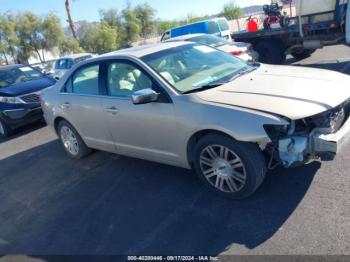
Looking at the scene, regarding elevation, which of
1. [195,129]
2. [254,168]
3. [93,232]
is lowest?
[93,232]

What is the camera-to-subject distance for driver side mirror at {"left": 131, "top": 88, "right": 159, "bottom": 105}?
3.74 meters

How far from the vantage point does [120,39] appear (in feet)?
151

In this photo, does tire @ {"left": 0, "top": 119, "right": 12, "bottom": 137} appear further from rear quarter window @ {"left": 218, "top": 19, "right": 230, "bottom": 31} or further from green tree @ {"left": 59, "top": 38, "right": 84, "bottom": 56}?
green tree @ {"left": 59, "top": 38, "right": 84, "bottom": 56}

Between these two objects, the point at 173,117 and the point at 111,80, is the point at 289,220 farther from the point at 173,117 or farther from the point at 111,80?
the point at 111,80

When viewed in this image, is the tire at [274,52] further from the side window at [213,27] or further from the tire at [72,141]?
the tire at [72,141]

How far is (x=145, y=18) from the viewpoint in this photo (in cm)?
5184

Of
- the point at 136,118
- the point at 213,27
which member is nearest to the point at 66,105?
the point at 136,118

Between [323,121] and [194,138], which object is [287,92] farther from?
[194,138]

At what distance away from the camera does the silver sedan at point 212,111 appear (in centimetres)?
324

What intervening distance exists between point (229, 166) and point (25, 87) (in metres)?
6.95

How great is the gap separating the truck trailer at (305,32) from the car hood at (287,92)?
5415mm

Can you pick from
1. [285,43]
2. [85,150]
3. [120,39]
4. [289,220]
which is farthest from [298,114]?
[120,39]

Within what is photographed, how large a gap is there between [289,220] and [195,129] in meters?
1.27

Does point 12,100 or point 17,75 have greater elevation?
point 17,75
